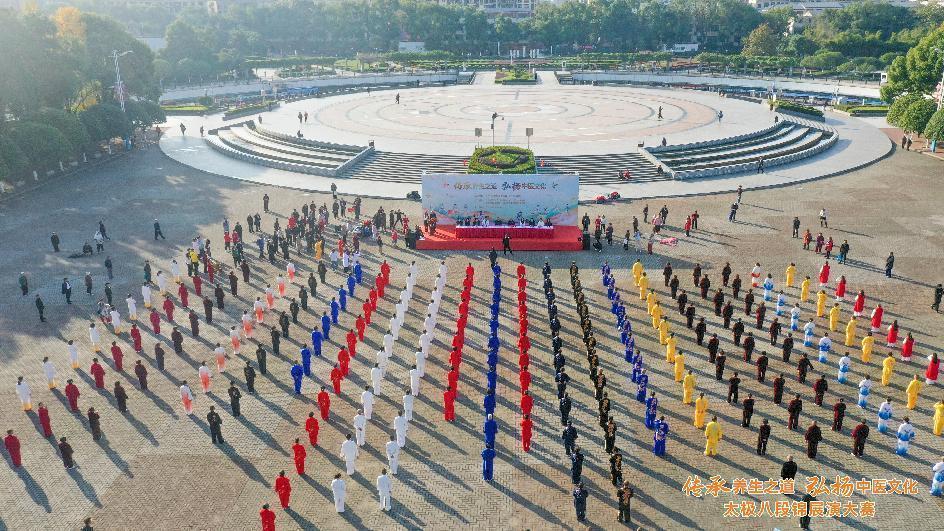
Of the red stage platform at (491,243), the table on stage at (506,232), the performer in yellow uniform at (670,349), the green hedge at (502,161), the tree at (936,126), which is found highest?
the tree at (936,126)

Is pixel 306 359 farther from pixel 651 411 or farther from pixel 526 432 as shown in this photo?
pixel 651 411

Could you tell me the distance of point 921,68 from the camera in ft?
160

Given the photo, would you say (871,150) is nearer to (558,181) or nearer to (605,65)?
(558,181)

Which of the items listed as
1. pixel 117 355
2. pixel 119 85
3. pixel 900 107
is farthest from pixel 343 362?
pixel 900 107

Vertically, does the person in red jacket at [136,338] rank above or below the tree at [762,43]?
below

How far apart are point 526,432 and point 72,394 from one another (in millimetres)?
10727

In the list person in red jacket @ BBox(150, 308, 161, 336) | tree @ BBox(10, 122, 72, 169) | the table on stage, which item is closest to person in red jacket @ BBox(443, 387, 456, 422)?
person in red jacket @ BBox(150, 308, 161, 336)

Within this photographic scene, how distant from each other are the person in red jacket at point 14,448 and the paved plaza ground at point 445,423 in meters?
0.20

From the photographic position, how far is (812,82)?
76.8 meters

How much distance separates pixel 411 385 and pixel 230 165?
1180 inches

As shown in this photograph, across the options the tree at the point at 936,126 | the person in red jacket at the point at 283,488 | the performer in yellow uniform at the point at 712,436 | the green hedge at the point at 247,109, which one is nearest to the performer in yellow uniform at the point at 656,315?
the performer in yellow uniform at the point at 712,436

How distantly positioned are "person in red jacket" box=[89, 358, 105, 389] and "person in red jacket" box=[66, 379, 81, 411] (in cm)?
79

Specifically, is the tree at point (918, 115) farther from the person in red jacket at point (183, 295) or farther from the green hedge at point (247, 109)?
the green hedge at point (247, 109)

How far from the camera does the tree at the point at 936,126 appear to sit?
136 feet
